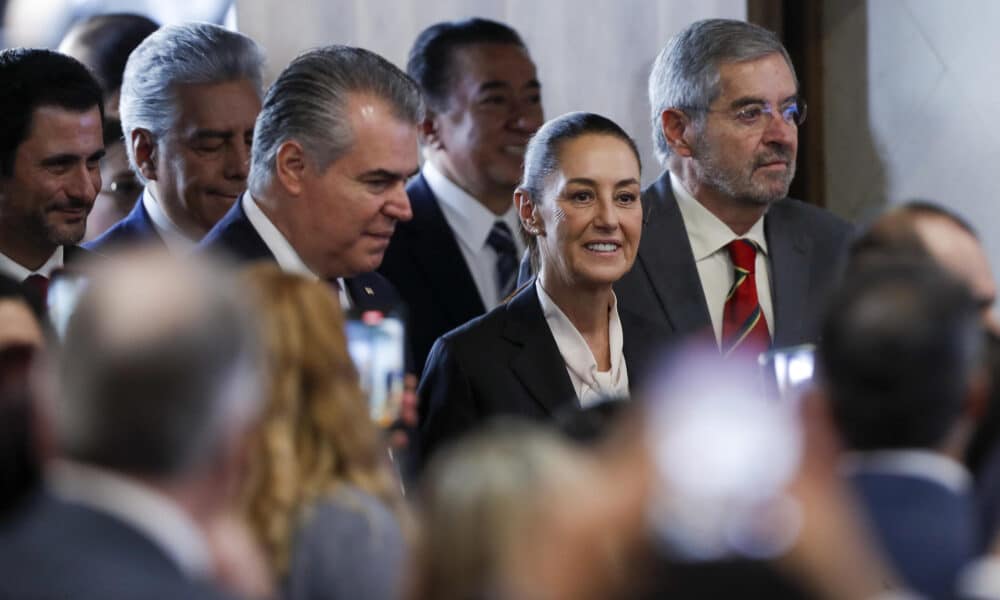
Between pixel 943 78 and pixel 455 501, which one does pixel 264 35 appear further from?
pixel 455 501

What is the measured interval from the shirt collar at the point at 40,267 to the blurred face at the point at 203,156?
55 cm

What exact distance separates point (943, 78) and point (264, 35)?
199cm

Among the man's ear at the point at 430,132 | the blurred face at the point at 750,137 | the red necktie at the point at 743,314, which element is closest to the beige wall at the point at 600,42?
the man's ear at the point at 430,132

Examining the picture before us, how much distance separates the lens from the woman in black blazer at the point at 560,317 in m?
3.70

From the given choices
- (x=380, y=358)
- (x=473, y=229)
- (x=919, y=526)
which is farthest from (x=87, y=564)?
(x=473, y=229)

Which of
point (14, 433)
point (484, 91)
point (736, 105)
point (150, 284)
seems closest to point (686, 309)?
point (736, 105)

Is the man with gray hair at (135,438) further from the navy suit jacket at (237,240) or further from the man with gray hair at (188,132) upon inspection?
the man with gray hair at (188,132)

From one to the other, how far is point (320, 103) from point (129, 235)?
0.72 metres

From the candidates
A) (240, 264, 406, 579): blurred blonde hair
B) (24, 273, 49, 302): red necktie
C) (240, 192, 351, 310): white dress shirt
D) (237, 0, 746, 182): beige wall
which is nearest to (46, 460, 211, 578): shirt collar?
(240, 264, 406, 579): blurred blonde hair

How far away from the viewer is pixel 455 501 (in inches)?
72.6

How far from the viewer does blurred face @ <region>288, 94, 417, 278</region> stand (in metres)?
3.61

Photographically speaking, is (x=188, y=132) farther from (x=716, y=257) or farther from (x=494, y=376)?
(x=716, y=257)

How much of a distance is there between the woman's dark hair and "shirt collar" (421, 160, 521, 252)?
90 cm

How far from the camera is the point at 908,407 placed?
2.02 meters
